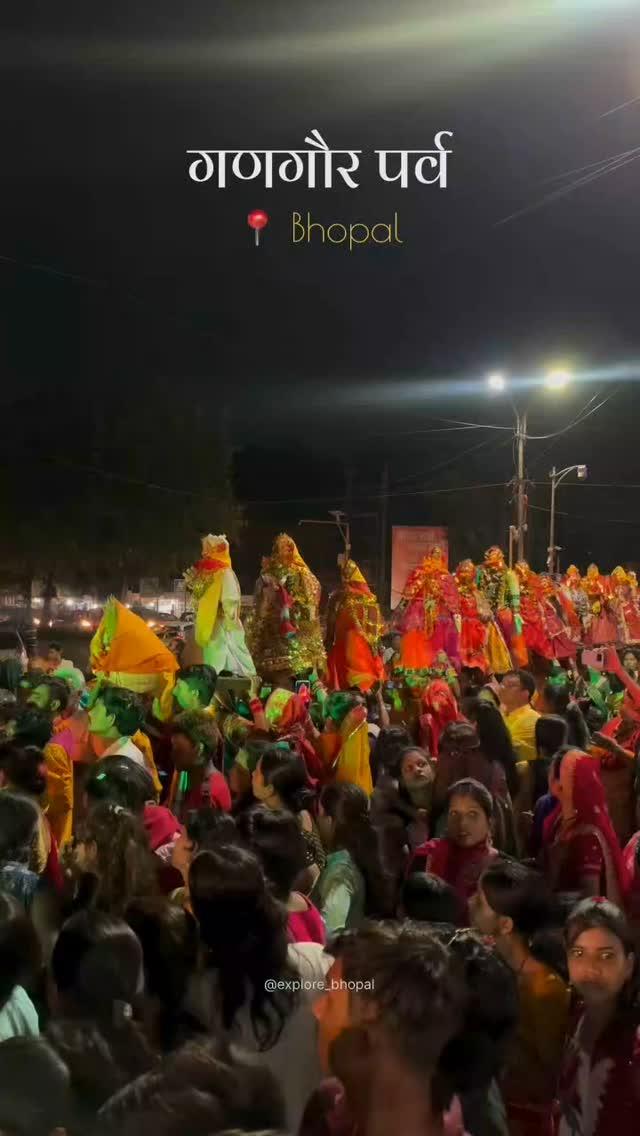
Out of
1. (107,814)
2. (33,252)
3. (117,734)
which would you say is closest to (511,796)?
(117,734)

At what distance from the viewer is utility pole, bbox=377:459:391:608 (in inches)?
171

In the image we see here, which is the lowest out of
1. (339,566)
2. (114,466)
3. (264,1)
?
(339,566)

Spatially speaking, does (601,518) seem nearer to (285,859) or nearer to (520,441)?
(520,441)

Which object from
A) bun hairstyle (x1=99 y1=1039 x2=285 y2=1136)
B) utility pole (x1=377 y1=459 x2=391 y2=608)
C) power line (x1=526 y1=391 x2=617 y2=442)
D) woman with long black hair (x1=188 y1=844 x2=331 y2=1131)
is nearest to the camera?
bun hairstyle (x1=99 y1=1039 x2=285 y2=1136)

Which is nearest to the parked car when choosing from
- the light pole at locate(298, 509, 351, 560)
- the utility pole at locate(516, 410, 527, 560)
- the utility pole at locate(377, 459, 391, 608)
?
the light pole at locate(298, 509, 351, 560)

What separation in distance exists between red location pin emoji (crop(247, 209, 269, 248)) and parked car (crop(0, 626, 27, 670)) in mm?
2456

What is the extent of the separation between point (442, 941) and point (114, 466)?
3.16m

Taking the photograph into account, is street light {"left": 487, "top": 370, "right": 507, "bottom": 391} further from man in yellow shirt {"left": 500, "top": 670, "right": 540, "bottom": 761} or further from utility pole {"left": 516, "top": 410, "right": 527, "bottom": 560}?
man in yellow shirt {"left": 500, "top": 670, "right": 540, "bottom": 761}

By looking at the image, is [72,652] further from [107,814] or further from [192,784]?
[107,814]

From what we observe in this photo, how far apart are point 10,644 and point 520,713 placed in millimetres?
2396

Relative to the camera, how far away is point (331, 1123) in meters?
1.54

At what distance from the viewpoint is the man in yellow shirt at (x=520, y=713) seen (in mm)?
4066

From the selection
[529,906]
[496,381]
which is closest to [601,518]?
[496,381]

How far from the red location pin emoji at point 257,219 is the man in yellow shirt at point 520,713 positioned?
81.8 inches
